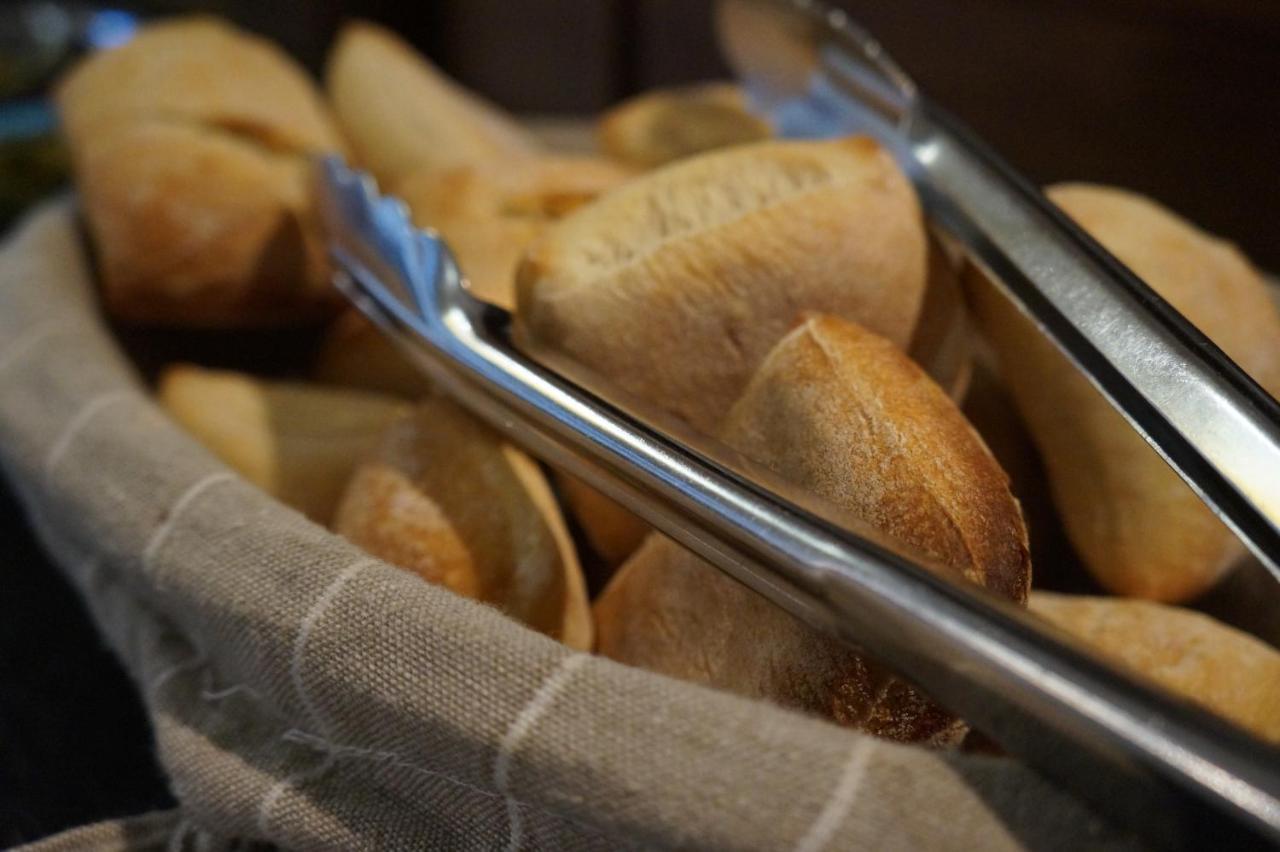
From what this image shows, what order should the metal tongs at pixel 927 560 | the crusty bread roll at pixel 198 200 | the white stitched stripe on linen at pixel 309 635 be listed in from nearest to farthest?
1. the metal tongs at pixel 927 560
2. the white stitched stripe on linen at pixel 309 635
3. the crusty bread roll at pixel 198 200

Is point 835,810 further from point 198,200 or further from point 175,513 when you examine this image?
point 198,200

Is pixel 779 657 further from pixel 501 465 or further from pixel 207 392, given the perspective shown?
pixel 207 392

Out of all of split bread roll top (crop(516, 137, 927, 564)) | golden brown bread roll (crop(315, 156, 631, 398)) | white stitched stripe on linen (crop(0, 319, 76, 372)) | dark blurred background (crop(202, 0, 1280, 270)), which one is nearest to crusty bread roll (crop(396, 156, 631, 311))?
golden brown bread roll (crop(315, 156, 631, 398))

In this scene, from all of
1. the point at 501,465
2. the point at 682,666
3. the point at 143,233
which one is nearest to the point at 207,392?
the point at 143,233

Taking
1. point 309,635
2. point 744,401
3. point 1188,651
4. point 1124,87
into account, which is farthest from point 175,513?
point 1124,87

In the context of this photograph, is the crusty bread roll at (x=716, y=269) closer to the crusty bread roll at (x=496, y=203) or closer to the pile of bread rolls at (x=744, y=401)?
the pile of bread rolls at (x=744, y=401)

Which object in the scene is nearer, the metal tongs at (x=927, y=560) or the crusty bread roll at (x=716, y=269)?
the metal tongs at (x=927, y=560)

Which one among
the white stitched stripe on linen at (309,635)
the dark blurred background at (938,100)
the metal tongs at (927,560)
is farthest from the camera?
the dark blurred background at (938,100)

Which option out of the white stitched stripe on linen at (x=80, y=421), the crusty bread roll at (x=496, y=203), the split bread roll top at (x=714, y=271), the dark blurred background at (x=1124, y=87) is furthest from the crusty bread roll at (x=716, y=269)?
the dark blurred background at (x=1124, y=87)
